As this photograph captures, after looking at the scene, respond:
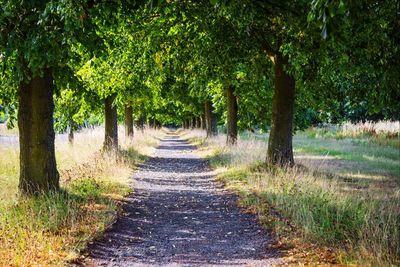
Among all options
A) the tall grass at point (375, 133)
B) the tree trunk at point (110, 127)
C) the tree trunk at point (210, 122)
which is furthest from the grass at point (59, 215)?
the tall grass at point (375, 133)

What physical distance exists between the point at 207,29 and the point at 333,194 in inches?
199

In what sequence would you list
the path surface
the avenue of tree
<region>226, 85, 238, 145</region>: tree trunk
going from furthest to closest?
<region>226, 85, 238, 145</region>: tree trunk < the path surface < the avenue of tree

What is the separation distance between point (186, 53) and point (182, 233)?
21.2 feet

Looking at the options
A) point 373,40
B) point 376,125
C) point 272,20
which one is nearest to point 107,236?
point 373,40

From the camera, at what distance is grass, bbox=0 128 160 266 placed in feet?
19.9

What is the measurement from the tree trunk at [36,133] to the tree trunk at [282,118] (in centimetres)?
701

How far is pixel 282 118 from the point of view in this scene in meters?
13.8

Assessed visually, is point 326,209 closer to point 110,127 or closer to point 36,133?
point 36,133

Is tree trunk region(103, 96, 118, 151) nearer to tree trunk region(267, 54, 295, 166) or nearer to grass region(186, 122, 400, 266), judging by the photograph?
grass region(186, 122, 400, 266)

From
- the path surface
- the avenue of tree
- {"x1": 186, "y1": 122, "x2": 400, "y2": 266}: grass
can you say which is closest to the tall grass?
the avenue of tree

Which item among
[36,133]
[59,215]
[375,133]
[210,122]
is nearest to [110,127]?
[36,133]

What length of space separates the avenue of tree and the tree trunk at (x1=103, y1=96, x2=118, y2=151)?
59 mm

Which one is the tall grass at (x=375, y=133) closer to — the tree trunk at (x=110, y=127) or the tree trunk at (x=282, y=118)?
the tree trunk at (x=282, y=118)

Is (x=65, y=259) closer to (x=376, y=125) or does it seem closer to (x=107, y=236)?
(x=107, y=236)
